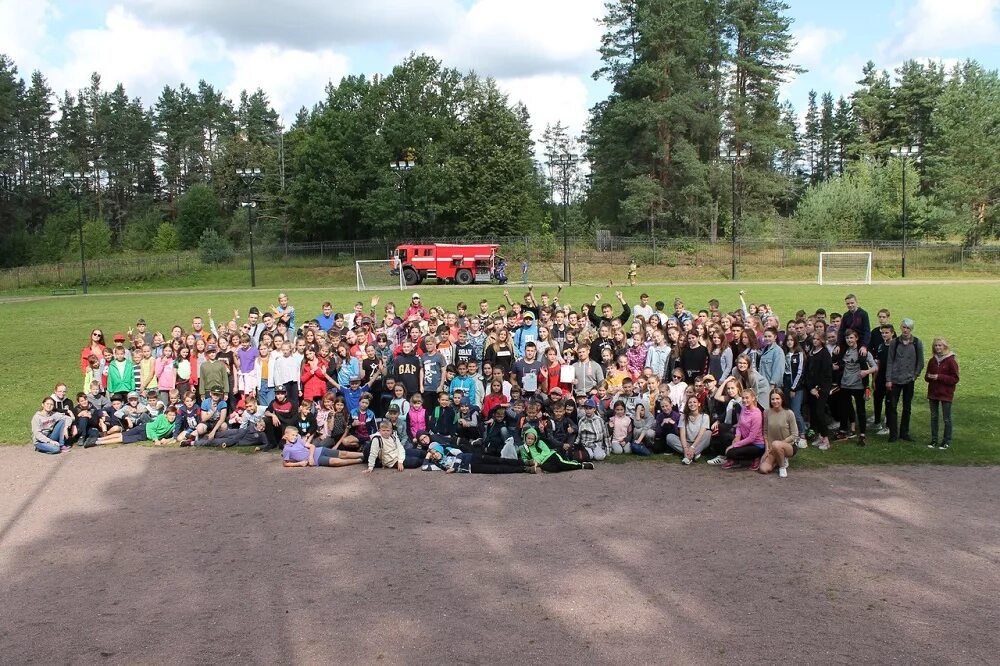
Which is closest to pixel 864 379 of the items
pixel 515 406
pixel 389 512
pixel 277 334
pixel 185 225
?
pixel 515 406

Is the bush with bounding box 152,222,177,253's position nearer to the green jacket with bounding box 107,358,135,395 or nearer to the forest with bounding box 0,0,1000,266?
the forest with bounding box 0,0,1000,266

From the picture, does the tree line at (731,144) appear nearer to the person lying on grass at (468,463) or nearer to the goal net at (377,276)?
the goal net at (377,276)

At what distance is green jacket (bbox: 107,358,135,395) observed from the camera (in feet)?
45.0

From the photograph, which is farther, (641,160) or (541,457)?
(641,160)

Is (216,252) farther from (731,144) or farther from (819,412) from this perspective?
(819,412)

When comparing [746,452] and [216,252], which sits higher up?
[216,252]

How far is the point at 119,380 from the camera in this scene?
1373 cm

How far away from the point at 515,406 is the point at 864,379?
17.2ft

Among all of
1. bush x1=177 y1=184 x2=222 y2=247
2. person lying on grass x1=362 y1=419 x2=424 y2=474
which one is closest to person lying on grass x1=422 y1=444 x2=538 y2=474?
person lying on grass x1=362 y1=419 x2=424 y2=474

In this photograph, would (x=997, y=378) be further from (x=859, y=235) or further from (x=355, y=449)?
(x=859, y=235)

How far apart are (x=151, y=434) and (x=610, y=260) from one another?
42.6 meters

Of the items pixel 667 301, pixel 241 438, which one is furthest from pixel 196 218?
pixel 241 438

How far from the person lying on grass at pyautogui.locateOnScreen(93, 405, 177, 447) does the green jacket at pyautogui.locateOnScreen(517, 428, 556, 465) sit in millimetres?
5803

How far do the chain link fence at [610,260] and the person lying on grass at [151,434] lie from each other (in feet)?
117
